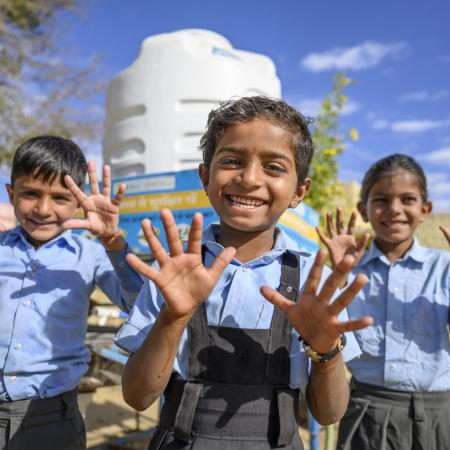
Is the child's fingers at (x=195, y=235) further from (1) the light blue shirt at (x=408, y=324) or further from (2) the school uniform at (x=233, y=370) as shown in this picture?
(1) the light blue shirt at (x=408, y=324)

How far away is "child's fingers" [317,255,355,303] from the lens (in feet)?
3.43

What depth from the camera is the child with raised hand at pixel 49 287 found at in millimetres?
1704

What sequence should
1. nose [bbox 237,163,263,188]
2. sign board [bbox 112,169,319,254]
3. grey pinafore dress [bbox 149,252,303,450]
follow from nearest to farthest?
1. grey pinafore dress [bbox 149,252,303,450]
2. nose [bbox 237,163,263,188]
3. sign board [bbox 112,169,319,254]

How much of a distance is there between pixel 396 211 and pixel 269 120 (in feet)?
3.37

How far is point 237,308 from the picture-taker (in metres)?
1.30

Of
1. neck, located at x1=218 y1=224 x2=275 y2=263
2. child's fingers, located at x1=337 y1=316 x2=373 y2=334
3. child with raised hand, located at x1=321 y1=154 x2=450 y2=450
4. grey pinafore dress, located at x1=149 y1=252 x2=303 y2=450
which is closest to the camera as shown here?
child's fingers, located at x1=337 y1=316 x2=373 y2=334

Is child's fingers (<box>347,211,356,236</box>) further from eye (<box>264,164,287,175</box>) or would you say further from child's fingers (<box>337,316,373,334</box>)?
child's fingers (<box>337,316,373,334</box>)

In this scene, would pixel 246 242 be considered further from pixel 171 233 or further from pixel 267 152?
pixel 171 233

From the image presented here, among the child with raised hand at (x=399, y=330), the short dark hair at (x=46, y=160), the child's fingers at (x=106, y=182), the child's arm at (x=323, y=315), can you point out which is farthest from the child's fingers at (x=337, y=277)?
the short dark hair at (x=46, y=160)

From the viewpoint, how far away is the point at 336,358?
1.18m

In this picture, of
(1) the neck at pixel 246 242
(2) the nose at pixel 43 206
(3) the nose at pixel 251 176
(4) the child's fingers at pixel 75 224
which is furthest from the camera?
(2) the nose at pixel 43 206

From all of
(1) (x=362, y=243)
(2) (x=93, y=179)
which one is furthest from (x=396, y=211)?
(2) (x=93, y=179)

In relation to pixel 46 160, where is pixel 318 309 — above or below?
below

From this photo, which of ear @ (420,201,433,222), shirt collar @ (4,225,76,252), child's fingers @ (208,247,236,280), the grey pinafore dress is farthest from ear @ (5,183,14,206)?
ear @ (420,201,433,222)
